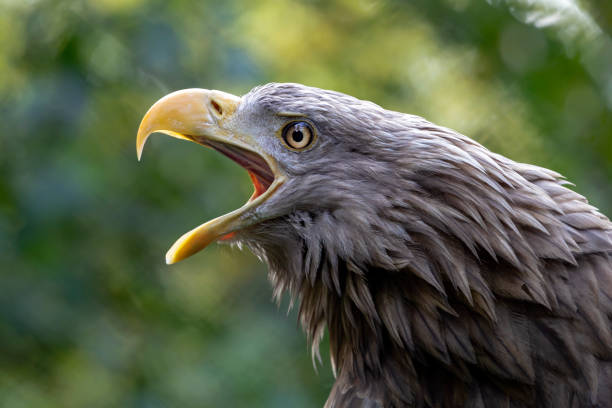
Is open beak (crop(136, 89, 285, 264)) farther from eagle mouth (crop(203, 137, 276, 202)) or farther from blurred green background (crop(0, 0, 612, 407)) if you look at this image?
blurred green background (crop(0, 0, 612, 407))

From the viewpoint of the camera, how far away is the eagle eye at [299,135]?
208 cm

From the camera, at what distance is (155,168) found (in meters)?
3.77

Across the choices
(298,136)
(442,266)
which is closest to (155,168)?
(298,136)

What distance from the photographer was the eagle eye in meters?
2.08

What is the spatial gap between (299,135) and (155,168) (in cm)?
183

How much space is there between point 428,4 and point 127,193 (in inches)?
70.8

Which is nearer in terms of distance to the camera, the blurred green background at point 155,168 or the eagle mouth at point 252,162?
the eagle mouth at point 252,162

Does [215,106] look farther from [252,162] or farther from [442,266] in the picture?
[442,266]

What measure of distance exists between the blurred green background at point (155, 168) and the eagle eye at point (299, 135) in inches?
56.5

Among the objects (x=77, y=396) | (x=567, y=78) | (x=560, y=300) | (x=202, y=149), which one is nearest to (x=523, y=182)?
(x=560, y=300)

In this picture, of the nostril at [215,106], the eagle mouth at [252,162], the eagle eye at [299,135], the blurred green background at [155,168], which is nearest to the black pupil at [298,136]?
the eagle eye at [299,135]

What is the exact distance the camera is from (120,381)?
371cm

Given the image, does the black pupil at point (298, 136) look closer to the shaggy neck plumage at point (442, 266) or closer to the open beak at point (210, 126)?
the open beak at point (210, 126)

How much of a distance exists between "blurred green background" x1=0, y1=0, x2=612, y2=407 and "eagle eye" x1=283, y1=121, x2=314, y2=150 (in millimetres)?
1435
